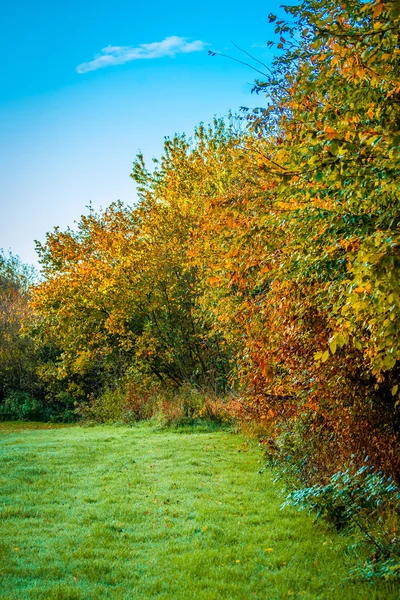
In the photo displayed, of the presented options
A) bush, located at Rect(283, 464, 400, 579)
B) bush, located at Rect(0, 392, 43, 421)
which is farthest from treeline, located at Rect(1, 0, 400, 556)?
bush, located at Rect(0, 392, 43, 421)

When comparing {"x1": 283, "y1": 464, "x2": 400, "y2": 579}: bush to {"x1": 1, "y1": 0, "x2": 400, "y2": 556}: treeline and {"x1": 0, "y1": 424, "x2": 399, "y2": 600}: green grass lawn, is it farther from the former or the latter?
{"x1": 1, "y1": 0, "x2": 400, "y2": 556}: treeline

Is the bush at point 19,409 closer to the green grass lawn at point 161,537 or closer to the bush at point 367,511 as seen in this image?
the green grass lawn at point 161,537

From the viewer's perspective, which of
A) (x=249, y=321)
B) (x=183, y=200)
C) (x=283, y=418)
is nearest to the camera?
(x=249, y=321)

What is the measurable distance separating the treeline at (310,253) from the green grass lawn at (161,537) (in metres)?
1.01

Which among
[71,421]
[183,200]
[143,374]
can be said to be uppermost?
[183,200]

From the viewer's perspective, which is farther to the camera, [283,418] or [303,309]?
[283,418]

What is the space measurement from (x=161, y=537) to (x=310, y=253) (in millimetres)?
3524

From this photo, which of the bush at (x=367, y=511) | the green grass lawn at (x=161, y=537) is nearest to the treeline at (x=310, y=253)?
the bush at (x=367, y=511)

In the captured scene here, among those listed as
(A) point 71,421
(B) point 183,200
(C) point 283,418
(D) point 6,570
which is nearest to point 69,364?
(A) point 71,421

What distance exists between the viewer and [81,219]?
20.5m

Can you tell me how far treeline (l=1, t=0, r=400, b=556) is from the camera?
3398 millimetres

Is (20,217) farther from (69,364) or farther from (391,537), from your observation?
(391,537)

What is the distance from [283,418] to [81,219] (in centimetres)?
1493

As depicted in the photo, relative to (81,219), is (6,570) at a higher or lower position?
lower
